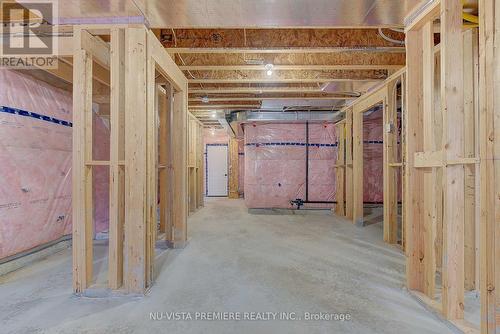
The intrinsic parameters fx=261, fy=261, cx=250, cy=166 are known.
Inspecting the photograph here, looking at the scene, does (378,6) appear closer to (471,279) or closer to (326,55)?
(326,55)

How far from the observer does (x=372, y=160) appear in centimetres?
623

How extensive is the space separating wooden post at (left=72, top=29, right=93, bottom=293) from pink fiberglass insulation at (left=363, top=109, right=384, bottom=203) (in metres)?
5.75

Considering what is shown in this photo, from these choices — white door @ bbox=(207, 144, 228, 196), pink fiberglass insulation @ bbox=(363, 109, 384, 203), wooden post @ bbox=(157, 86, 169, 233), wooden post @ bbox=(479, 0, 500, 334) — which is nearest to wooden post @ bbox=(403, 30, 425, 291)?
wooden post @ bbox=(479, 0, 500, 334)

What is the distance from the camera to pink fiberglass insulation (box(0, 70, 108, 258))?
8.55ft

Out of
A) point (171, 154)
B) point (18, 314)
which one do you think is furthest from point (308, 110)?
point (18, 314)

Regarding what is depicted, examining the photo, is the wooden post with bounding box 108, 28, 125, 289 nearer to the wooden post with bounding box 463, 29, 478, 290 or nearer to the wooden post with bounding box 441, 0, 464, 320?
the wooden post with bounding box 441, 0, 464, 320

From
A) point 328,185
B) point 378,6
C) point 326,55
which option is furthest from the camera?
point 328,185

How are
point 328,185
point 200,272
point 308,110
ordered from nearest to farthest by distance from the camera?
point 200,272, point 308,110, point 328,185

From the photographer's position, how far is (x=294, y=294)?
6.97ft

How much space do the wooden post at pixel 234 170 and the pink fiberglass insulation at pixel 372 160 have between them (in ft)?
13.7

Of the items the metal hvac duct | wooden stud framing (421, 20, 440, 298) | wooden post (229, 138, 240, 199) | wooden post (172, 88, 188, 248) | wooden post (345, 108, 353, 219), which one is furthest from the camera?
wooden post (229, 138, 240, 199)

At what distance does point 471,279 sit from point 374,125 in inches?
183

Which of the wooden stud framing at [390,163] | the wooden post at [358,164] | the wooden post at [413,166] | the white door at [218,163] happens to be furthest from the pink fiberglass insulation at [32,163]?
the white door at [218,163]

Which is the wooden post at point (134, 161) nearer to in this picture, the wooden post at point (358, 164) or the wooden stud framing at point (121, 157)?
the wooden stud framing at point (121, 157)
